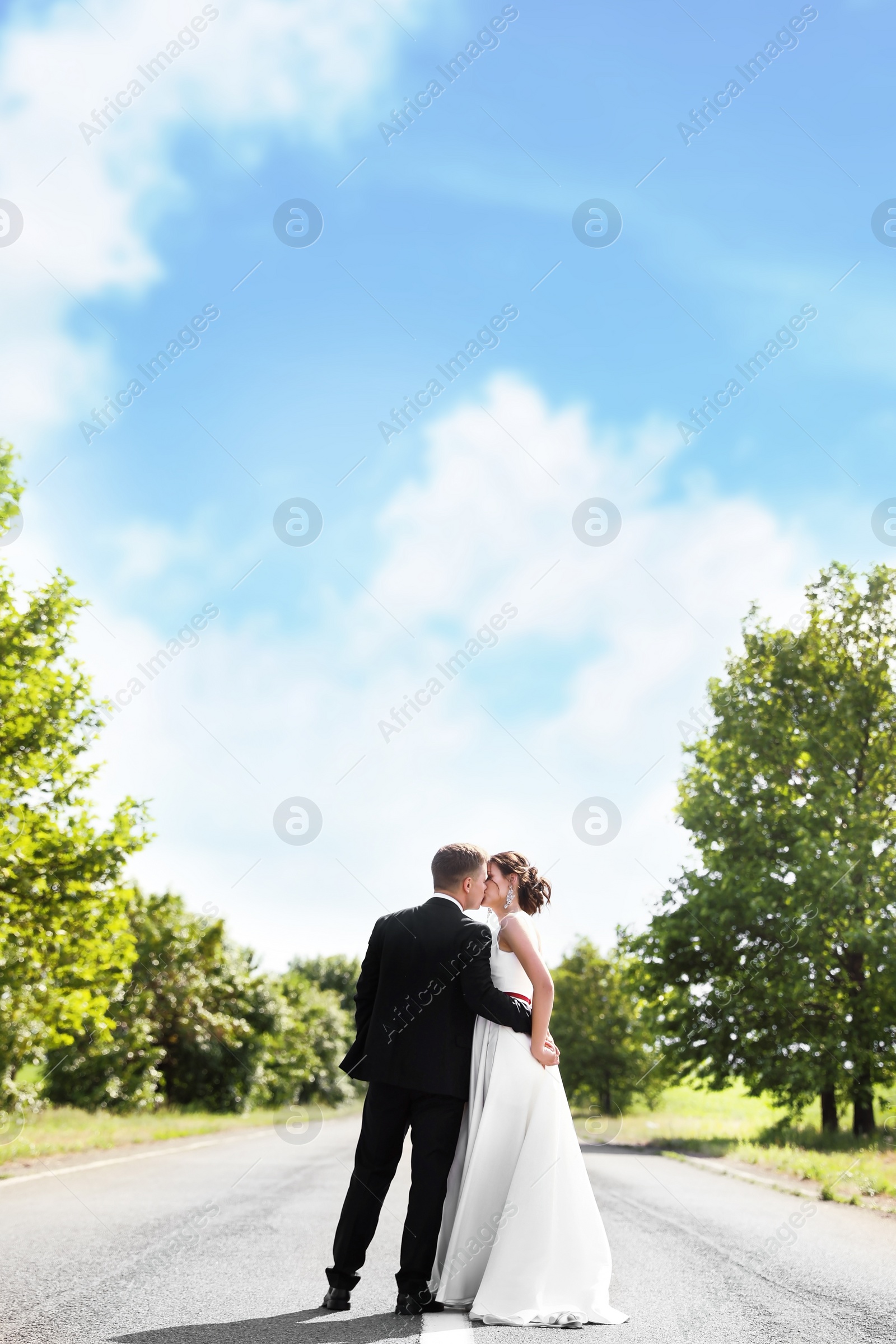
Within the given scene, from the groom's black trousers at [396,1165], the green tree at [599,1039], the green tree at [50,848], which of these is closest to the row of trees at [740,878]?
the green tree at [50,848]

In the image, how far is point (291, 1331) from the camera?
3924 mm

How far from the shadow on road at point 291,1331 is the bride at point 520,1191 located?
40cm

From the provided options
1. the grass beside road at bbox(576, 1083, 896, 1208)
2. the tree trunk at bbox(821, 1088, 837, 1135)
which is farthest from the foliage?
the tree trunk at bbox(821, 1088, 837, 1135)

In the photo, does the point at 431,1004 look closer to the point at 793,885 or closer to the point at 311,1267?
the point at 311,1267

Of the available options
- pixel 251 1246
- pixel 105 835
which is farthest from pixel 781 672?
pixel 251 1246

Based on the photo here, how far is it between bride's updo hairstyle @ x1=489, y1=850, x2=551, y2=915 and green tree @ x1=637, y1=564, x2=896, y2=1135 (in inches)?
601

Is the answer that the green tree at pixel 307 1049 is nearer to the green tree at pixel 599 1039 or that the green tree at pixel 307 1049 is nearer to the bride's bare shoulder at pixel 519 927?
the green tree at pixel 599 1039

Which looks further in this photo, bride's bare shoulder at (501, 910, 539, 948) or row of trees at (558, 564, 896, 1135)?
row of trees at (558, 564, 896, 1135)

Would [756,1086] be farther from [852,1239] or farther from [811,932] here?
[852,1239]

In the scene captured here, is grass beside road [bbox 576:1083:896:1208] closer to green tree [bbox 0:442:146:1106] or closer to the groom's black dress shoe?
the groom's black dress shoe

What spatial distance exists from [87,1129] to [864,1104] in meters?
15.1

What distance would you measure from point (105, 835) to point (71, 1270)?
1133cm

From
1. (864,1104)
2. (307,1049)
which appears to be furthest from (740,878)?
(307,1049)

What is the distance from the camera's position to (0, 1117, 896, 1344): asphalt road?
4.00 metres
